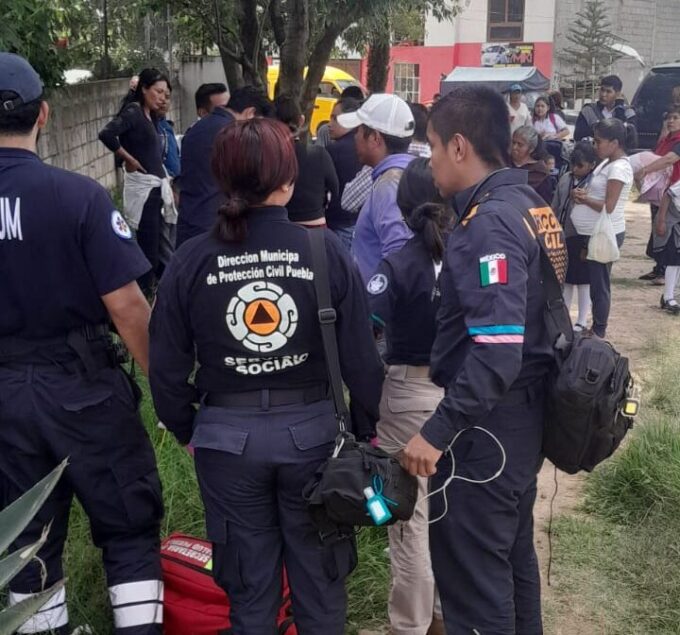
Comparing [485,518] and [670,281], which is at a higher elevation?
[485,518]

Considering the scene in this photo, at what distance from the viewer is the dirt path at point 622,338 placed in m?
3.39

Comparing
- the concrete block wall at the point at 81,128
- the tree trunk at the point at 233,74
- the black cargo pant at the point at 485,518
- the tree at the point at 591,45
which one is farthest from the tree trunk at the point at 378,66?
the black cargo pant at the point at 485,518

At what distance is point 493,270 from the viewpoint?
2.29m

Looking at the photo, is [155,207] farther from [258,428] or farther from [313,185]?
[258,428]

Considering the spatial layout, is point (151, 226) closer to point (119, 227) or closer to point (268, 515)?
point (119, 227)

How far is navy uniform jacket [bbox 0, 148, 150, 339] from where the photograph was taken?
2.51 metres

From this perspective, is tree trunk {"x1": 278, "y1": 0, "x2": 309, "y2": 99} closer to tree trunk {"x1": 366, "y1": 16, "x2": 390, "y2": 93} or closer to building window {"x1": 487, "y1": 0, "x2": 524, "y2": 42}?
tree trunk {"x1": 366, "y1": 16, "x2": 390, "y2": 93}

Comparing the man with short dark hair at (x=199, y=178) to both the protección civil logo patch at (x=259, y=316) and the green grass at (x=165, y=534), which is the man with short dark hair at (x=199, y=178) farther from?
the protección civil logo patch at (x=259, y=316)

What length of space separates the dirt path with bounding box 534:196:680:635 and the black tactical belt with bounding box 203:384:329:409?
1.59 meters

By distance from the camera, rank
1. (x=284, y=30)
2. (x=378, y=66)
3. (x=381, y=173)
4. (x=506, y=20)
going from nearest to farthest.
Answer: (x=381, y=173), (x=284, y=30), (x=378, y=66), (x=506, y=20)

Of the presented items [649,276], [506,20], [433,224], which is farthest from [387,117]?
[506,20]

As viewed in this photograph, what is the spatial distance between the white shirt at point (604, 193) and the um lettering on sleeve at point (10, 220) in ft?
14.8

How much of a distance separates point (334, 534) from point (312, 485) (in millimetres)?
173

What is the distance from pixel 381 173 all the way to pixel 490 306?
5.05 feet
